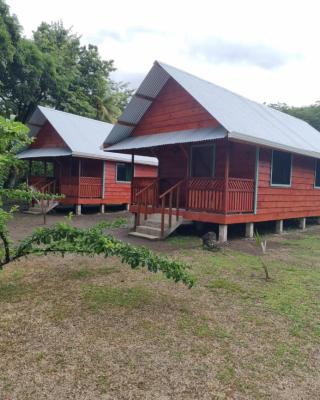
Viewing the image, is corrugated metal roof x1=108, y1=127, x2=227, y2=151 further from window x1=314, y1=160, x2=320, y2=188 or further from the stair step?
window x1=314, y1=160, x2=320, y2=188

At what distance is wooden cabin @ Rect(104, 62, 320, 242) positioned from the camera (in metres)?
8.84

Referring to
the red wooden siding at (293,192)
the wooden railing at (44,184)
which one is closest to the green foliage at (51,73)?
the wooden railing at (44,184)

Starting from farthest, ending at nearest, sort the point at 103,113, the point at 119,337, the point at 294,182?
1. the point at 103,113
2. the point at 294,182
3. the point at 119,337

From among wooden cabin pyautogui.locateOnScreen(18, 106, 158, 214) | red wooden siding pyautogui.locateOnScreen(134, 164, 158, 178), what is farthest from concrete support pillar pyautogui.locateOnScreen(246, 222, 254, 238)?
red wooden siding pyautogui.locateOnScreen(134, 164, 158, 178)

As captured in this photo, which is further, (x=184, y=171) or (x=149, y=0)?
(x=184, y=171)

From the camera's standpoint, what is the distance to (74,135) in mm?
15594

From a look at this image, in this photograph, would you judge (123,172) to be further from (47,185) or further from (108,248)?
(108,248)

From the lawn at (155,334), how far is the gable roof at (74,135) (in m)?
9.24

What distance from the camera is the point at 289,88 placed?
4716 cm

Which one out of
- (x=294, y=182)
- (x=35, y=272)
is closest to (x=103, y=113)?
(x=294, y=182)

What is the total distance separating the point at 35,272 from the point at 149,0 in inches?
340

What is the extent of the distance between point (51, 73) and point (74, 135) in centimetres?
905

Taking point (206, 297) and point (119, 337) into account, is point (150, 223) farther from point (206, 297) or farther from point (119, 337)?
point (119, 337)

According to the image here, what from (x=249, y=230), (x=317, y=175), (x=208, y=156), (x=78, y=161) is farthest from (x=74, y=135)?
(x=317, y=175)
